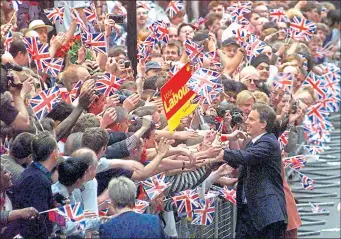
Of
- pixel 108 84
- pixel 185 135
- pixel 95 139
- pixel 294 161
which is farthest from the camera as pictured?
pixel 294 161

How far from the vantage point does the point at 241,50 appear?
1844 centimetres

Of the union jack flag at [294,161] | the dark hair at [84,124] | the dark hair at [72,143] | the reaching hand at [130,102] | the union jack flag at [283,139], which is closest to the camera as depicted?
the dark hair at [72,143]

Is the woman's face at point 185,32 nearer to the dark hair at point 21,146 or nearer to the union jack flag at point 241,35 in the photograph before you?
the union jack flag at point 241,35

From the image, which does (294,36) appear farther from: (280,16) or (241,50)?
(241,50)

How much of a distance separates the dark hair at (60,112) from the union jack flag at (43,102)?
83mm

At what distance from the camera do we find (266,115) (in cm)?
1466

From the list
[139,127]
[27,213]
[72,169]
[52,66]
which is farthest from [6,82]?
[52,66]

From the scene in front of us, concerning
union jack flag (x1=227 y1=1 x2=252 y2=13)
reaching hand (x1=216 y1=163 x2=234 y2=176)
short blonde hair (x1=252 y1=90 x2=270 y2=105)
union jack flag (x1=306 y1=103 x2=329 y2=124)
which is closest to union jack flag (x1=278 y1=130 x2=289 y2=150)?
short blonde hair (x1=252 y1=90 x2=270 y2=105)

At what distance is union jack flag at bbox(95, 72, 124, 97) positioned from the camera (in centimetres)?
1379

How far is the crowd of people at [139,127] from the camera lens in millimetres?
10990

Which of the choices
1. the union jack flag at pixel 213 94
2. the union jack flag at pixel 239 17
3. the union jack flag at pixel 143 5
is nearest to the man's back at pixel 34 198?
the union jack flag at pixel 213 94

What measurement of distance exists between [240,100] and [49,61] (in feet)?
8.11

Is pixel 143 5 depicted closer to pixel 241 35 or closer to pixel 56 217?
pixel 241 35

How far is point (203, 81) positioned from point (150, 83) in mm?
589
